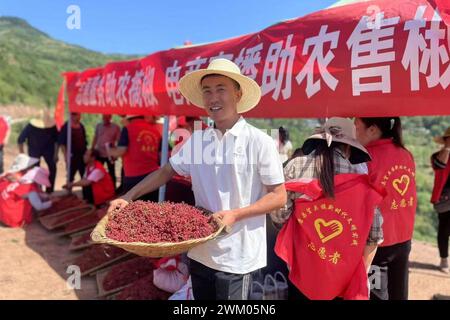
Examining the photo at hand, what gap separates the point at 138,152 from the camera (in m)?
4.77

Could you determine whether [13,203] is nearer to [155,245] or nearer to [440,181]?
[155,245]

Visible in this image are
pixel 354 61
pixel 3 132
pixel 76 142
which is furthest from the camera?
pixel 3 132

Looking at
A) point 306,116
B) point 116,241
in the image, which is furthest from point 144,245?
point 306,116

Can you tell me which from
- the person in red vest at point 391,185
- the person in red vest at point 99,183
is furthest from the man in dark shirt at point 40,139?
the person in red vest at point 391,185

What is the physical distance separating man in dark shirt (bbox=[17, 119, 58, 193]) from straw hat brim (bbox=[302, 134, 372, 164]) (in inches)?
241

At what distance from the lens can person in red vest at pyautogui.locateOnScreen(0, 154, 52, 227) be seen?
585 cm

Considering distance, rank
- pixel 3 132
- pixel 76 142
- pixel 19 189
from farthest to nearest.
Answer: pixel 3 132
pixel 76 142
pixel 19 189

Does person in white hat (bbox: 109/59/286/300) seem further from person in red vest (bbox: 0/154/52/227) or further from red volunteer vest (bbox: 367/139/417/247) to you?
person in red vest (bbox: 0/154/52/227)

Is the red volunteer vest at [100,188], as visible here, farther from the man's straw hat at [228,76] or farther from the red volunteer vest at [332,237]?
the red volunteer vest at [332,237]

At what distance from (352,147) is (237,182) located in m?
0.79

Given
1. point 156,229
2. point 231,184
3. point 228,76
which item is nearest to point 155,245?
point 156,229

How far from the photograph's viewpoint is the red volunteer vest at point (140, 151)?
4.75 m

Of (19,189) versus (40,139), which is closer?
(19,189)

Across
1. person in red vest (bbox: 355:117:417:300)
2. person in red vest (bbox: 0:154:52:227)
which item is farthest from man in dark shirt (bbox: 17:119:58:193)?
person in red vest (bbox: 355:117:417:300)
